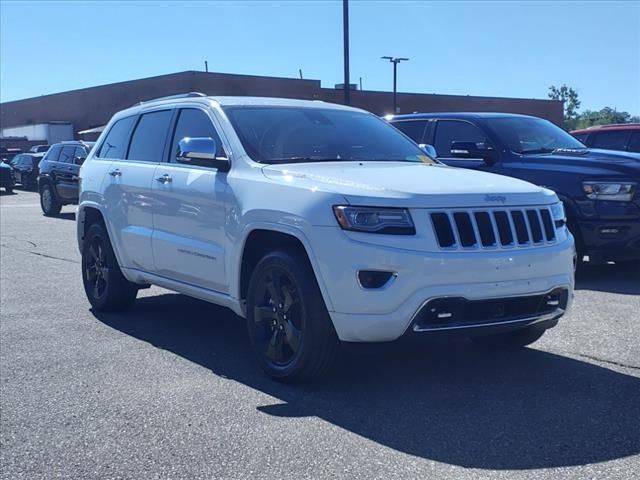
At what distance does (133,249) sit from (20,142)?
1823 inches

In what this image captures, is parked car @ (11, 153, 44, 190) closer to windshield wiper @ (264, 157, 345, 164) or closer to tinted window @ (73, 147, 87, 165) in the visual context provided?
tinted window @ (73, 147, 87, 165)

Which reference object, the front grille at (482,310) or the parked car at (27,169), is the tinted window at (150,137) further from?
the parked car at (27,169)

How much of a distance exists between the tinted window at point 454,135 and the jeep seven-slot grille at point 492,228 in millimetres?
4375

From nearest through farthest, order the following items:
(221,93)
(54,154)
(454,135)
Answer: (454,135) → (54,154) → (221,93)

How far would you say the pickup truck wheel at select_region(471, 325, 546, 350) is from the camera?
18.8 feet

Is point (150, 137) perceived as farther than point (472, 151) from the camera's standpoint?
No

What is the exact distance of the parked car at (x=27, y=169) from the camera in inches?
1254

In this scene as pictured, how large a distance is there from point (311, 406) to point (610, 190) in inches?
192

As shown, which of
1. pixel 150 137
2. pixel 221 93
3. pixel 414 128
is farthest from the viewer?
pixel 221 93

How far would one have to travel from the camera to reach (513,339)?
5.88 meters


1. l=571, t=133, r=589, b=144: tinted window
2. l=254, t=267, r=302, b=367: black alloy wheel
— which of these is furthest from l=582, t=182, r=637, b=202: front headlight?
l=571, t=133, r=589, b=144: tinted window

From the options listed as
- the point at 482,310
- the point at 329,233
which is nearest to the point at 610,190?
the point at 482,310

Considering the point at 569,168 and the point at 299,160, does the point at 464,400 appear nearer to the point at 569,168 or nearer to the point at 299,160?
the point at 299,160

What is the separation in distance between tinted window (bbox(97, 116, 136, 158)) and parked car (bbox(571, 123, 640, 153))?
8112 mm
